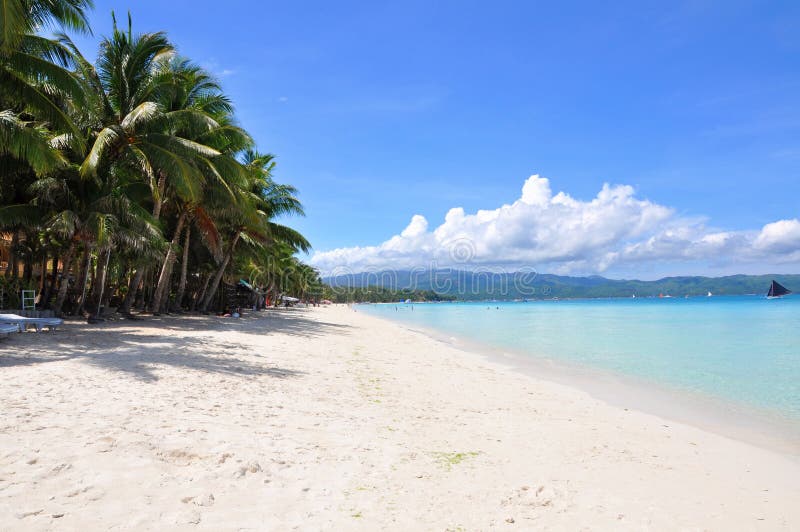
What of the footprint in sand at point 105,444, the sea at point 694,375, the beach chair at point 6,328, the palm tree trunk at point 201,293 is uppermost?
the palm tree trunk at point 201,293

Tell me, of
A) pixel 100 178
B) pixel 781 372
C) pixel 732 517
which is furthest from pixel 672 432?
pixel 100 178

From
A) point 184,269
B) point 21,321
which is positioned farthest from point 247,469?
point 184,269

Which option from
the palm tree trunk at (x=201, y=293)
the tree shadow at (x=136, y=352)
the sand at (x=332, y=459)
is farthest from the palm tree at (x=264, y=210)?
the sand at (x=332, y=459)

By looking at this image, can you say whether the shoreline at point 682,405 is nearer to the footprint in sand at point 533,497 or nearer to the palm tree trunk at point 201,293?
the footprint in sand at point 533,497

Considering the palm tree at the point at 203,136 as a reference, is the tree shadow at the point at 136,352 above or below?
below

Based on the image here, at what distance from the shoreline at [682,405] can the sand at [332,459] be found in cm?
61

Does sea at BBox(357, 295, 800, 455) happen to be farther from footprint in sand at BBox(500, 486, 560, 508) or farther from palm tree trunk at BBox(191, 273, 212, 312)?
palm tree trunk at BBox(191, 273, 212, 312)

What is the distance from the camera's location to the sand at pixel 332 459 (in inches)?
111

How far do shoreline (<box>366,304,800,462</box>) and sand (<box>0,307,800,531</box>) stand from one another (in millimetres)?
609

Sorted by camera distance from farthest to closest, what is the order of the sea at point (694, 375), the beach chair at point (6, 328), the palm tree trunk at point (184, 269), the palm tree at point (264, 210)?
the palm tree at point (264, 210) → the palm tree trunk at point (184, 269) → the beach chair at point (6, 328) → the sea at point (694, 375)

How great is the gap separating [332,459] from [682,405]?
7518mm

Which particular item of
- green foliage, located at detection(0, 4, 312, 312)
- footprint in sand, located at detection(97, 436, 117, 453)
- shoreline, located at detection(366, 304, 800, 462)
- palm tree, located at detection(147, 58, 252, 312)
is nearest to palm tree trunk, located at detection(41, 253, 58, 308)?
green foliage, located at detection(0, 4, 312, 312)

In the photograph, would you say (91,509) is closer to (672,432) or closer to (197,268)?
(672,432)

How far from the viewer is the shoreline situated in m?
6.44
